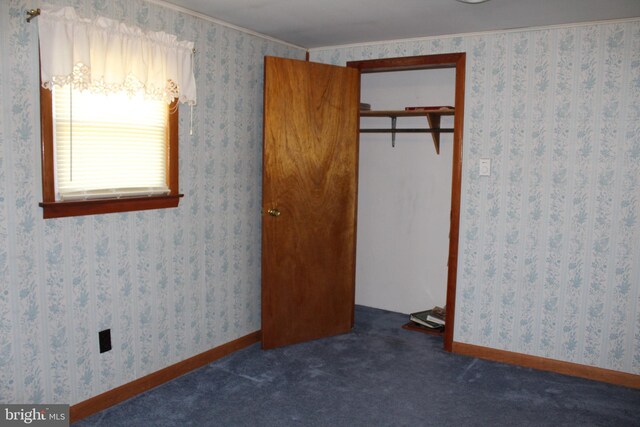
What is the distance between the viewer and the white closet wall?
4207mm

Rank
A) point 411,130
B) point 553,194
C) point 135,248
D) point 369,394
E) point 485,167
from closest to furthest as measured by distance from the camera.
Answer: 1. point 135,248
2. point 369,394
3. point 553,194
4. point 485,167
5. point 411,130

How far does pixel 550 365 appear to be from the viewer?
330 cm

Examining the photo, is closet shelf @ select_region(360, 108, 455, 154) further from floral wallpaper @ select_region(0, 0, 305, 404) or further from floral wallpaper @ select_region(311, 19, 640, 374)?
floral wallpaper @ select_region(0, 0, 305, 404)

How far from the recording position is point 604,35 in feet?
10.0

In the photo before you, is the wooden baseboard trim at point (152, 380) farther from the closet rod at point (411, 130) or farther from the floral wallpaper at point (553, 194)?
the closet rod at point (411, 130)

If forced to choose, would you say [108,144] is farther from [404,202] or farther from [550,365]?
[550,365]

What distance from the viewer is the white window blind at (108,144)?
2.37 metres

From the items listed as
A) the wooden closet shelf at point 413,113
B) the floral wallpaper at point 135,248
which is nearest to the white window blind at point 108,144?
the floral wallpaper at point 135,248

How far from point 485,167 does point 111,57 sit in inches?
92.9

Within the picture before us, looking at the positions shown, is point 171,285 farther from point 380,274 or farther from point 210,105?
point 380,274

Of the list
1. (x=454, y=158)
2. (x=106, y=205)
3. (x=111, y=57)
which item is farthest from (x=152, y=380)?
(x=454, y=158)

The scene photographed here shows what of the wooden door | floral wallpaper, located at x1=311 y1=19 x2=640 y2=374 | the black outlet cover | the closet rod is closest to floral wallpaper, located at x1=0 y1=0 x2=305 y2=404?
the black outlet cover

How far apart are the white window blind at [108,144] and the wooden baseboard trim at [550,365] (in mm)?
2290

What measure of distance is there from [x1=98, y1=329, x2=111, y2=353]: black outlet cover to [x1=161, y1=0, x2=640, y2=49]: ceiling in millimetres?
1805
